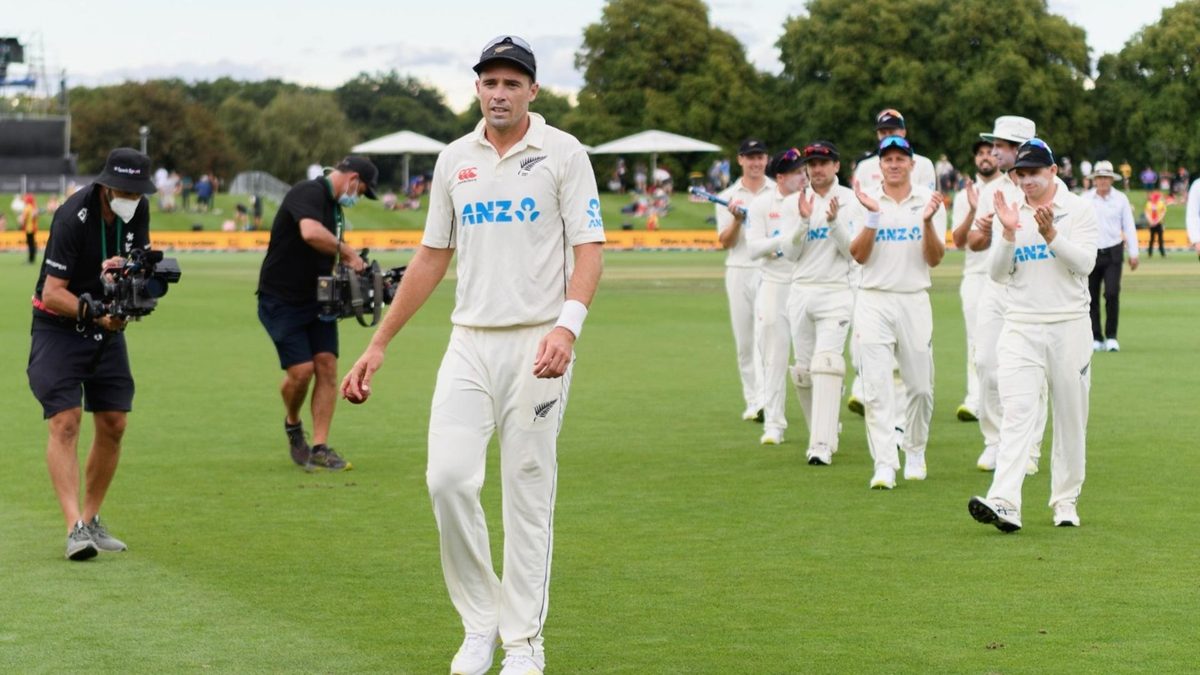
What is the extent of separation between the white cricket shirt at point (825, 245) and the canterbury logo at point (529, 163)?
6.28m

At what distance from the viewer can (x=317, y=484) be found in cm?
1203

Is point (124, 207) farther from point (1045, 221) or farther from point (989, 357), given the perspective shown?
point (989, 357)

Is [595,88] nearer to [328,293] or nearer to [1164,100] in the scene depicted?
[1164,100]

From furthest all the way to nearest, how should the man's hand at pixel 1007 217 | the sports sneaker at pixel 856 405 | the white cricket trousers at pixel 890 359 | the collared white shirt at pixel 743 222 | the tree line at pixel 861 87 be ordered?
1. the tree line at pixel 861 87
2. the sports sneaker at pixel 856 405
3. the collared white shirt at pixel 743 222
4. the white cricket trousers at pixel 890 359
5. the man's hand at pixel 1007 217

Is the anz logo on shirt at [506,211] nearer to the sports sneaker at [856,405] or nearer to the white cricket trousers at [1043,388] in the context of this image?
the white cricket trousers at [1043,388]

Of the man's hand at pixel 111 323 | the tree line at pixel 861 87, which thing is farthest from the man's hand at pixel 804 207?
the tree line at pixel 861 87

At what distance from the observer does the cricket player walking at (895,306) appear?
38.7 ft

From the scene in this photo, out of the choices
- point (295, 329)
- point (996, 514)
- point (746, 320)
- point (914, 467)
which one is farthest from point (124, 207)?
point (746, 320)

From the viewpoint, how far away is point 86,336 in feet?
30.9

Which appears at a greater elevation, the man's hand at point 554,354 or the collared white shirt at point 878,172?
the collared white shirt at point 878,172

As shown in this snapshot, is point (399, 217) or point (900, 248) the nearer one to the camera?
point (900, 248)

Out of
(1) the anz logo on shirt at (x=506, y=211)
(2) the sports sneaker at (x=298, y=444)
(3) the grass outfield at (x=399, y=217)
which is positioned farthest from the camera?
(3) the grass outfield at (x=399, y=217)

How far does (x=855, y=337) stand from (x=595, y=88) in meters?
96.7

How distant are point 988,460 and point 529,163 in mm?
6420
